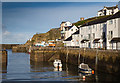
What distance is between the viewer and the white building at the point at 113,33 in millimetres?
48438

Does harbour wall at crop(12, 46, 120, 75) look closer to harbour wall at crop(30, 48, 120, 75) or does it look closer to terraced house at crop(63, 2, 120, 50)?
harbour wall at crop(30, 48, 120, 75)

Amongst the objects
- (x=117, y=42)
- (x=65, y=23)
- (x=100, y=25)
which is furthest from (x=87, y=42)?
(x=65, y=23)

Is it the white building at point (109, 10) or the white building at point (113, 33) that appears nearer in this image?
the white building at point (113, 33)

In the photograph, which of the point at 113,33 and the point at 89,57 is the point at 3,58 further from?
the point at 113,33

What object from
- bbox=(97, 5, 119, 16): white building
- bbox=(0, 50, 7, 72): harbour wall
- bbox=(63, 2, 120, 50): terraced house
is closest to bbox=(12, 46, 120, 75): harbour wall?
bbox=(63, 2, 120, 50): terraced house

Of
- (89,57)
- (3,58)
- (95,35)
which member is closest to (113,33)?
(89,57)

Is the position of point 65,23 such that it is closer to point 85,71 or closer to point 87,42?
point 87,42

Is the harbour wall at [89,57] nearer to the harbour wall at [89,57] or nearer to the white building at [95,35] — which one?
the harbour wall at [89,57]

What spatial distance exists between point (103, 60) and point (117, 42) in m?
12.3

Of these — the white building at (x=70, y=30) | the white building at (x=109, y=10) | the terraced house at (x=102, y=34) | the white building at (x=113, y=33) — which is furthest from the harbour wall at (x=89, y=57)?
the white building at (x=109, y=10)

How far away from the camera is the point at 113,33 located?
164 feet

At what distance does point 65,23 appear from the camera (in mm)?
120625

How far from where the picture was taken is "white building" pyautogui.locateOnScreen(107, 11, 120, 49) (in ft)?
159

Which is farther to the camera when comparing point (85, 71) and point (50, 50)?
point (50, 50)
